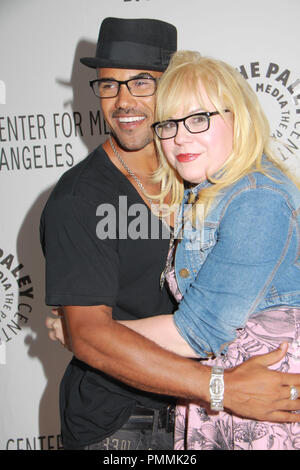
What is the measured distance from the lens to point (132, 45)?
1.70 metres

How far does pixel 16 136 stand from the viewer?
2900mm

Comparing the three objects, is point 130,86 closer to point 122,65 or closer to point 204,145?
point 122,65

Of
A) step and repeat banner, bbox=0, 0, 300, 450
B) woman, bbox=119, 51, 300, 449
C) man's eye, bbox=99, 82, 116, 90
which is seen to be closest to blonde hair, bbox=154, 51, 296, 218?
woman, bbox=119, 51, 300, 449

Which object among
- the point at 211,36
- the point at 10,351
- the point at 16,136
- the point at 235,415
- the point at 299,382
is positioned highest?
the point at 211,36

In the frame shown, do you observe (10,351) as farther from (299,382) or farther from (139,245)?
(299,382)

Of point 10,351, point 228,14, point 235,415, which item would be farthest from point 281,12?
point 10,351

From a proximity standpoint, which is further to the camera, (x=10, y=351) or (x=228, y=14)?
(x=10, y=351)

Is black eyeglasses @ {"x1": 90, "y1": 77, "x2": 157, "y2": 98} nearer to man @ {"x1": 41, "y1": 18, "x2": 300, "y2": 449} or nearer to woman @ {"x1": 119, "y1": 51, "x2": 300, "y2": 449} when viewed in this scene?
man @ {"x1": 41, "y1": 18, "x2": 300, "y2": 449}

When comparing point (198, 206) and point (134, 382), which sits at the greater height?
point (198, 206)

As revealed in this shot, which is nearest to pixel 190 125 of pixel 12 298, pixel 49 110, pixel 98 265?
pixel 98 265

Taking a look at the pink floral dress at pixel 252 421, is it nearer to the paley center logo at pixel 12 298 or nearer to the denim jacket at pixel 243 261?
the denim jacket at pixel 243 261

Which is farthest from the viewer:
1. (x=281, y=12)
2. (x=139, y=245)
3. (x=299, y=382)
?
(x=281, y=12)

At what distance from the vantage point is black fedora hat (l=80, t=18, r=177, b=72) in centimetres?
169

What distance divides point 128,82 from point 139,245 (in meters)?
0.63
